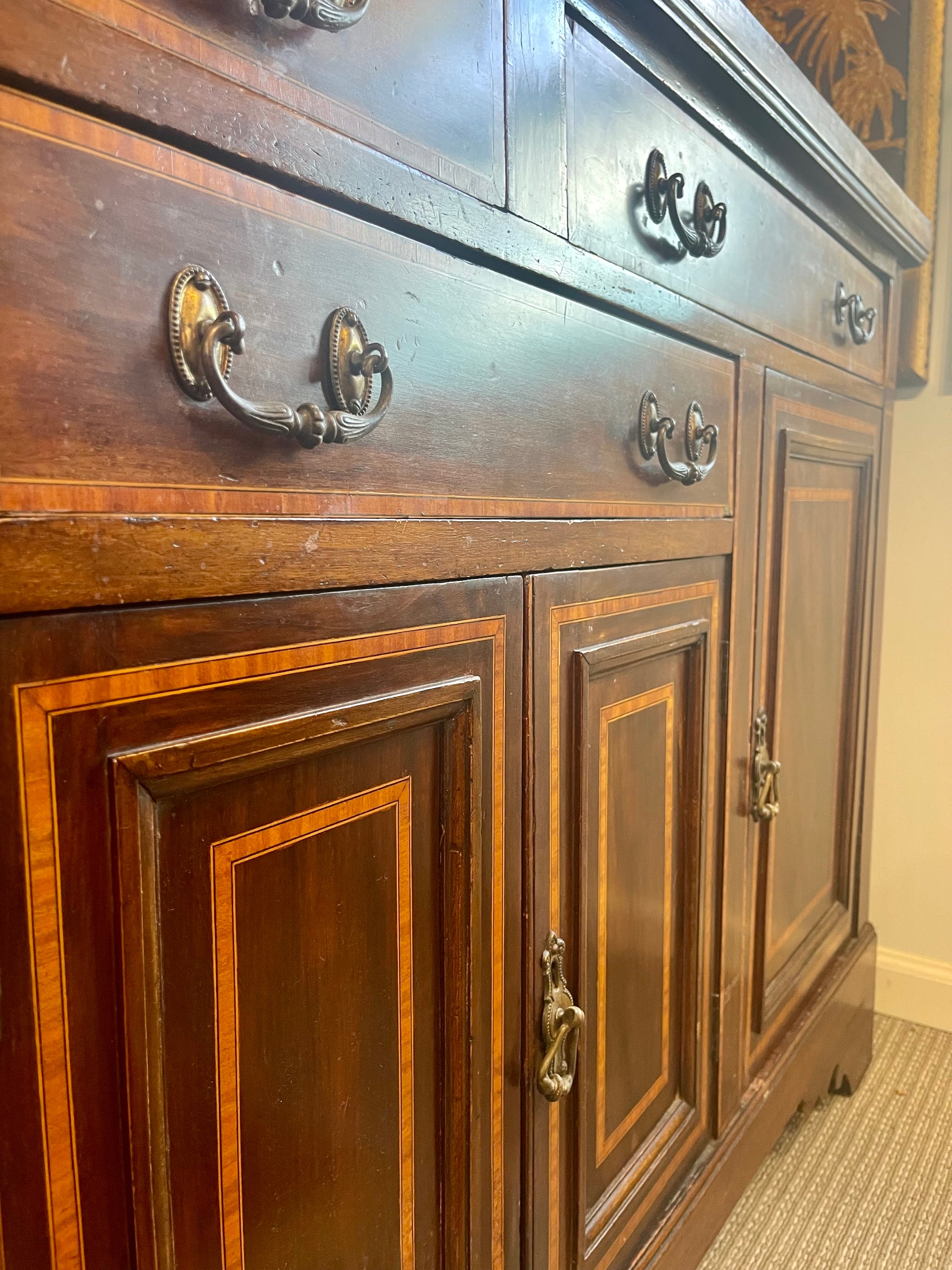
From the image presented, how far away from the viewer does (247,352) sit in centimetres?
38

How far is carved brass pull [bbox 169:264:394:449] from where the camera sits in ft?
1.14

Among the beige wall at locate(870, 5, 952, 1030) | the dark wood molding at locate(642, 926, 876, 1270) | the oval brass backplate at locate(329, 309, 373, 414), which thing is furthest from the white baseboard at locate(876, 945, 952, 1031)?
the oval brass backplate at locate(329, 309, 373, 414)

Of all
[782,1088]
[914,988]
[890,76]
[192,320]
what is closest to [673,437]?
[192,320]

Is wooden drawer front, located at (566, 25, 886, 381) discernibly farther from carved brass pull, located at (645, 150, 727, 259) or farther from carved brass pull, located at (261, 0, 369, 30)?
carved brass pull, located at (261, 0, 369, 30)

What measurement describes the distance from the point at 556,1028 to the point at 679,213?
23.9 inches

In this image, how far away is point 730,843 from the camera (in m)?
0.90

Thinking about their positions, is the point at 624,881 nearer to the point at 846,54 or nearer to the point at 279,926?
the point at 279,926

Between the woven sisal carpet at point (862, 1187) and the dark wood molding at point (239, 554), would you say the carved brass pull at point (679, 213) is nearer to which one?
the dark wood molding at point (239, 554)

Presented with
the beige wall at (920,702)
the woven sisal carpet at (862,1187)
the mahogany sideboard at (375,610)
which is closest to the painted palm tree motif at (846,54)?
the beige wall at (920,702)

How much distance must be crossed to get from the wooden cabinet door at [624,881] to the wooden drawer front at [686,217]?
9.2 inches

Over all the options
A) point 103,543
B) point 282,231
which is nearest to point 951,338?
point 282,231

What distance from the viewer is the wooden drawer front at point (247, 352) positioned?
31 cm

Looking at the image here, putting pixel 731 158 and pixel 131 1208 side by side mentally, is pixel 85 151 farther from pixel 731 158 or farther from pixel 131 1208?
pixel 731 158

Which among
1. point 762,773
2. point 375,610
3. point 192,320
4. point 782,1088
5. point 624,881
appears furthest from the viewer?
point 782,1088
